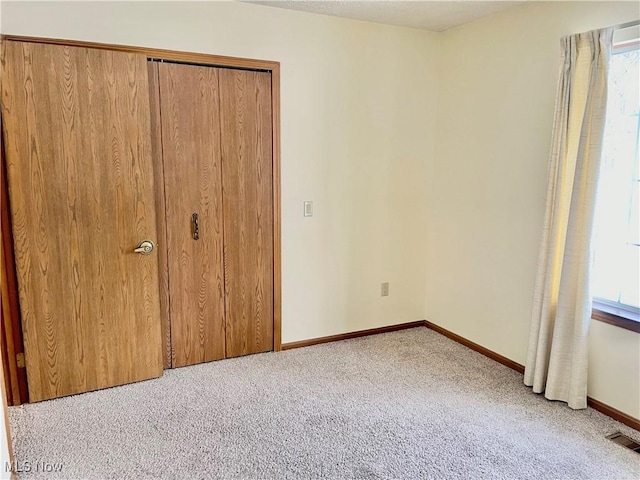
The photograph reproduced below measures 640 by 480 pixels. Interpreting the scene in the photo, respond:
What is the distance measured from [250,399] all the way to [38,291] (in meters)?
1.36

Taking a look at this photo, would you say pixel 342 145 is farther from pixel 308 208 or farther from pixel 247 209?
pixel 247 209

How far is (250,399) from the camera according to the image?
2801 mm

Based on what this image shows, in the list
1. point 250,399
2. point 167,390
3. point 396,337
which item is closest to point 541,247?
point 396,337

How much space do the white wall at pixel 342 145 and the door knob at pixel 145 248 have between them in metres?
0.94

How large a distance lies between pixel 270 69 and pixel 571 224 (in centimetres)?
211

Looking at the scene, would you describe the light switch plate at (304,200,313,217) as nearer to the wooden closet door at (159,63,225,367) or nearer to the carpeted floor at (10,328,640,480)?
the wooden closet door at (159,63,225,367)

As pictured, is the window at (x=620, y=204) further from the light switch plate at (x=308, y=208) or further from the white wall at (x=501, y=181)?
the light switch plate at (x=308, y=208)

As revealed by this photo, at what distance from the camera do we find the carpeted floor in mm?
2193

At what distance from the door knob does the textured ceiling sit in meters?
1.69

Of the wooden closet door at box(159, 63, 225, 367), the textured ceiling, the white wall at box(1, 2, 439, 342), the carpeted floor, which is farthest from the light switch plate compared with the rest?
the textured ceiling

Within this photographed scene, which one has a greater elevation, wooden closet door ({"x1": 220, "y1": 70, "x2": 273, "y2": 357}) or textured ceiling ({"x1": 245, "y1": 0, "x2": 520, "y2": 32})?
textured ceiling ({"x1": 245, "y1": 0, "x2": 520, "y2": 32})

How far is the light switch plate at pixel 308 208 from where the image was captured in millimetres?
3432

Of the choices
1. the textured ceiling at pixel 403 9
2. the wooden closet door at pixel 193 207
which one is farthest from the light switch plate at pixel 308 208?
the textured ceiling at pixel 403 9

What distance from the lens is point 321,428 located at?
2.51 meters
